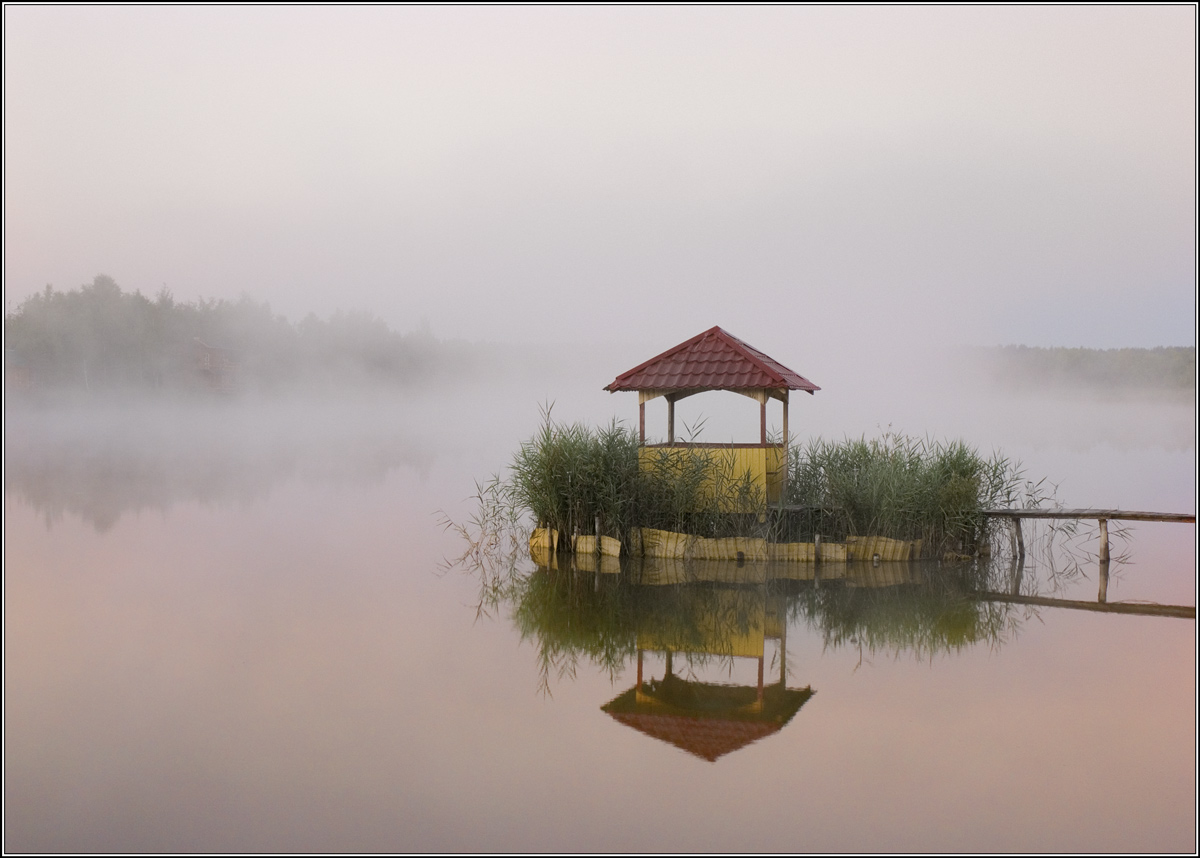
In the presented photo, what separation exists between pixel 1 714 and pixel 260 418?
96124 millimetres

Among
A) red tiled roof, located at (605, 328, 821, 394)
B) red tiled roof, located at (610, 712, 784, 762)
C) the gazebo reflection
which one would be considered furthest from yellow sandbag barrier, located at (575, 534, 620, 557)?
red tiled roof, located at (610, 712, 784, 762)

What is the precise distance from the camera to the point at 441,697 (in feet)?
31.2

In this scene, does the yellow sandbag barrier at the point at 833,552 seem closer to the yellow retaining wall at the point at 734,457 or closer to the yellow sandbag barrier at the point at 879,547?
the yellow sandbag barrier at the point at 879,547

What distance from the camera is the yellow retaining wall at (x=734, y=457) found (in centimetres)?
1488

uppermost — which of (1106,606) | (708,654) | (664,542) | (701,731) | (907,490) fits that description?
(907,490)

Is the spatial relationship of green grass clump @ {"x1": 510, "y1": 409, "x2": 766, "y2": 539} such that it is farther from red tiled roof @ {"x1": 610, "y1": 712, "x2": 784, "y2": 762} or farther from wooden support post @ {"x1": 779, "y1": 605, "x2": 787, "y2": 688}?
red tiled roof @ {"x1": 610, "y1": 712, "x2": 784, "y2": 762}

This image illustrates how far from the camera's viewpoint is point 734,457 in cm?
1491

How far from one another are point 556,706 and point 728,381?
7.47 metres

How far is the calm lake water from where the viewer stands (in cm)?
683

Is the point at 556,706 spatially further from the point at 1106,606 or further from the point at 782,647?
the point at 1106,606

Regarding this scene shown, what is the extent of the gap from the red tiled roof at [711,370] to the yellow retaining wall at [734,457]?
0.94 meters

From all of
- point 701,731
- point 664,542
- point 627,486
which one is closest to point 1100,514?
point 664,542

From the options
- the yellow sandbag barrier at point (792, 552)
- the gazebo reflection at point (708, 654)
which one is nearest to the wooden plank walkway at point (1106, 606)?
the yellow sandbag barrier at point (792, 552)

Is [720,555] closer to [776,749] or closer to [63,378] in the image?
[776,749]
